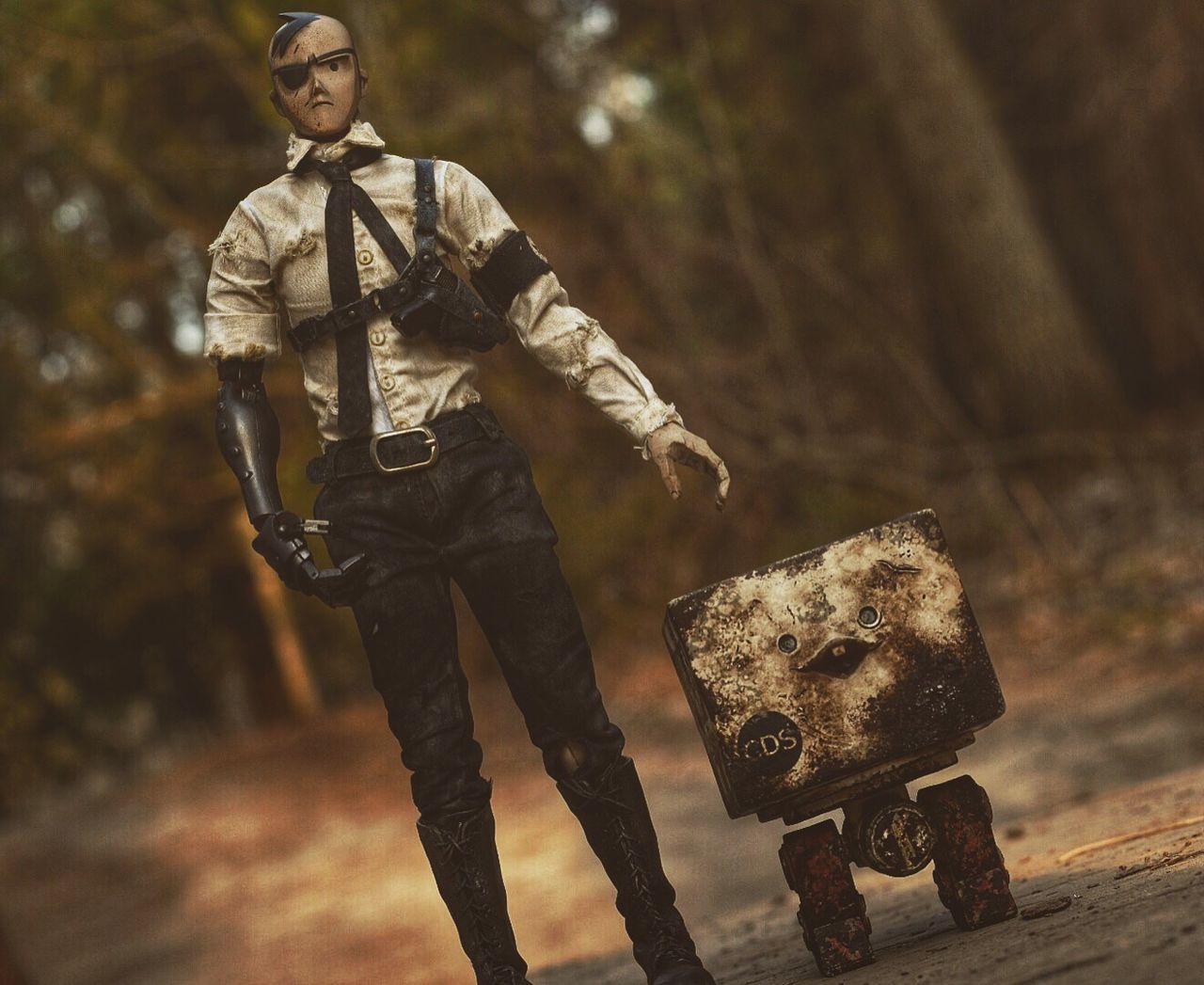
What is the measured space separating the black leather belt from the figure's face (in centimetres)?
68

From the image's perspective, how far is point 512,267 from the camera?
346cm

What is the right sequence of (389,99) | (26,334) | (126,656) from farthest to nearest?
(126,656)
(26,334)
(389,99)

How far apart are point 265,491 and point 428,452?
39cm

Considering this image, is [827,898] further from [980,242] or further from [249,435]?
[980,242]

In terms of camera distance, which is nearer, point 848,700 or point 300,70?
point 848,700

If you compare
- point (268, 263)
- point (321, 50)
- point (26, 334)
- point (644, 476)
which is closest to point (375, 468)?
point (268, 263)

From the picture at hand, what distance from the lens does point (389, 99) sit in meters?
10.6

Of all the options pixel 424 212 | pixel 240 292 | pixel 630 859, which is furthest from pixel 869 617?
pixel 240 292

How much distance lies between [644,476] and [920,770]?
8.64 metres

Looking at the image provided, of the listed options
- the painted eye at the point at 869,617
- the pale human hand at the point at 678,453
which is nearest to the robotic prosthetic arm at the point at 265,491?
the pale human hand at the point at 678,453

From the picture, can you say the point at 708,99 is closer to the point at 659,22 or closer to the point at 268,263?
the point at 659,22

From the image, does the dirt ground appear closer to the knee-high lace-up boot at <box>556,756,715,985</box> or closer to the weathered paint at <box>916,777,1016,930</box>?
the weathered paint at <box>916,777,1016,930</box>

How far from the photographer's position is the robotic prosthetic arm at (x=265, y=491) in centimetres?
326

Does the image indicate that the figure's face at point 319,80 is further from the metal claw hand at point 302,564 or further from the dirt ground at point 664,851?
the dirt ground at point 664,851
